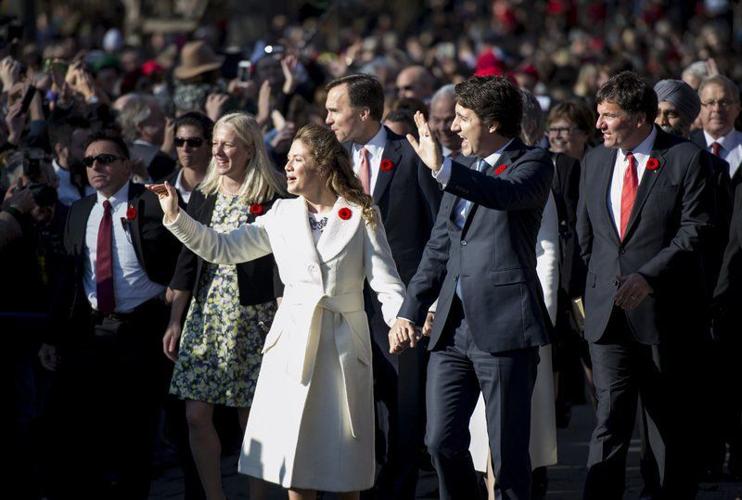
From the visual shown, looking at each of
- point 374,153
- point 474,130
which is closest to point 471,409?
point 474,130

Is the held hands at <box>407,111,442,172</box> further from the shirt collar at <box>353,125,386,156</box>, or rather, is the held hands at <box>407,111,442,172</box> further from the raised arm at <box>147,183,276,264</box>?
the shirt collar at <box>353,125,386,156</box>

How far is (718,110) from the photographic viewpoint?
30.0 feet

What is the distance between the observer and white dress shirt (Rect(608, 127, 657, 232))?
6.93m

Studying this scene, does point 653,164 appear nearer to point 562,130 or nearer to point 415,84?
point 562,130

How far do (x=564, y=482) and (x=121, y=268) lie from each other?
2851mm

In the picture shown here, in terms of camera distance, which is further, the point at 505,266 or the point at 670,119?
the point at 670,119

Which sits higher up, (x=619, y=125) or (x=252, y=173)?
(x=619, y=125)

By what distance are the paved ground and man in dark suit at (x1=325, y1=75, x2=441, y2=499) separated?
85 cm

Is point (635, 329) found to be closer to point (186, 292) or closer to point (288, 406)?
point (288, 406)

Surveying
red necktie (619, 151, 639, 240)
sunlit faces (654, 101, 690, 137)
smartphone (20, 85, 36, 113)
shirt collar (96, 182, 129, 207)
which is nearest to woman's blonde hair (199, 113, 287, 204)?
shirt collar (96, 182, 129, 207)

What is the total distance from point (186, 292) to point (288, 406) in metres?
1.24

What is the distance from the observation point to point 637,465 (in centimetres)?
898

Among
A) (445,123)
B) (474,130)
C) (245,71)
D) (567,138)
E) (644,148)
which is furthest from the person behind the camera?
(245,71)

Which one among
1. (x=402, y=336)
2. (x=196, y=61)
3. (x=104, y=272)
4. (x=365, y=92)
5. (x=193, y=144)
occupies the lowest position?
(x=402, y=336)
